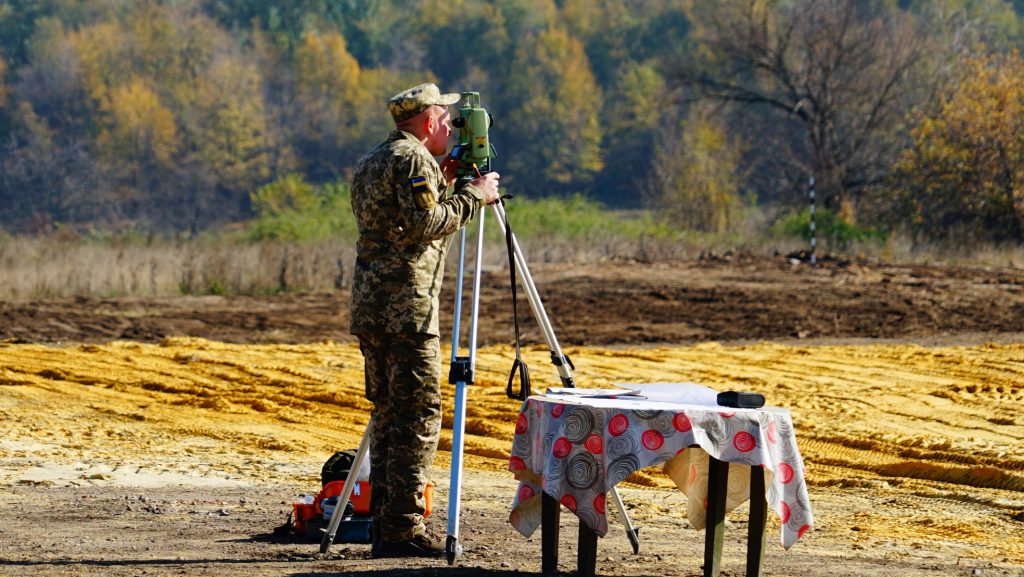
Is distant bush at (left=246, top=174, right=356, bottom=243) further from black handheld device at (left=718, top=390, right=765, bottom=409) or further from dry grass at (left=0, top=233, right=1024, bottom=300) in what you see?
black handheld device at (left=718, top=390, right=765, bottom=409)

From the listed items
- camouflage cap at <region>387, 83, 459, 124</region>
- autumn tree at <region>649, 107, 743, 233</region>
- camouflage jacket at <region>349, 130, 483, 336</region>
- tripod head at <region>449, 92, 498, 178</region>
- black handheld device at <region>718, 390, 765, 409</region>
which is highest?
autumn tree at <region>649, 107, 743, 233</region>

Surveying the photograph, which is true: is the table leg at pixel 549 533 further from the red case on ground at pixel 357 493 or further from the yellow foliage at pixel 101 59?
the yellow foliage at pixel 101 59

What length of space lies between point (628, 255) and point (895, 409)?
58.2ft

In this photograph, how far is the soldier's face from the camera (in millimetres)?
6234

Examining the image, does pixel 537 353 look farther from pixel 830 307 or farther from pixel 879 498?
pixel 879 498

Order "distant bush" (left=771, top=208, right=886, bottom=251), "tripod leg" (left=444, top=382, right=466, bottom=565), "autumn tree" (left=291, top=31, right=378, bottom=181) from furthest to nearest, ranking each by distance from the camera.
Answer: "autumn tree" (left=291, top=31, right=378, bottom=181)
"distant bush" (left=771, top=208, right=886, bottom=251)
"tripod leg" (left=444, top=382, right=466, bottom=565)

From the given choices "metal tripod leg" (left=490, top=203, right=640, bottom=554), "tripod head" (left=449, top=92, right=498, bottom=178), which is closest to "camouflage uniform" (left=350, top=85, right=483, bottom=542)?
"tripod head" (left=449, top=92, right=498, bottom=178)

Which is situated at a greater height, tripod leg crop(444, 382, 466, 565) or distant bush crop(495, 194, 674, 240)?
distant bush crop(495, 194, 674, 240)

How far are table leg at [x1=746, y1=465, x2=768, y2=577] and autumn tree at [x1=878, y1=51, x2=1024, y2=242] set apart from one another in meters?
26.8

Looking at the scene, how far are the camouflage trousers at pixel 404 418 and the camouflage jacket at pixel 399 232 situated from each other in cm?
11

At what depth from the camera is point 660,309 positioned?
834 inches

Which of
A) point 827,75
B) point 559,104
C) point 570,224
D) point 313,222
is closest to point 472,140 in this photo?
point 313,222

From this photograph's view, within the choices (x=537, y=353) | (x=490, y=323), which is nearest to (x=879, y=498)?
(x=537, y=353)

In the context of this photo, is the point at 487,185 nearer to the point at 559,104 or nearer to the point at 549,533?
the point at 549,533
